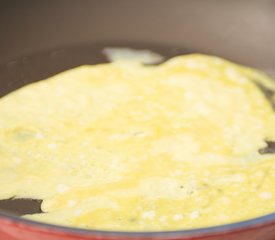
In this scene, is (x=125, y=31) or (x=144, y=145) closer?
(x=144, y=145)

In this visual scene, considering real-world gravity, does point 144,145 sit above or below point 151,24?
below

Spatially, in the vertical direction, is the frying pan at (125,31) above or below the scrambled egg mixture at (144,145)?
above

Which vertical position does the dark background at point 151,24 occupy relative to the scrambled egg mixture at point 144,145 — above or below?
above

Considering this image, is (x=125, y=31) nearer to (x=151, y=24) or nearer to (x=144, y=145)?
(x=151, y=24)

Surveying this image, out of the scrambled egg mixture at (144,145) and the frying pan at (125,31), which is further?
the frying pan at (125,31)

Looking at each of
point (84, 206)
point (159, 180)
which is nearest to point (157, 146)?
point (159, 180)

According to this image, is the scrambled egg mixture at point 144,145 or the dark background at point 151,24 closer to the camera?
the scrambled egg mixture at point 144,145

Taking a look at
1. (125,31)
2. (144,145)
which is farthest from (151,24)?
(144,145)
